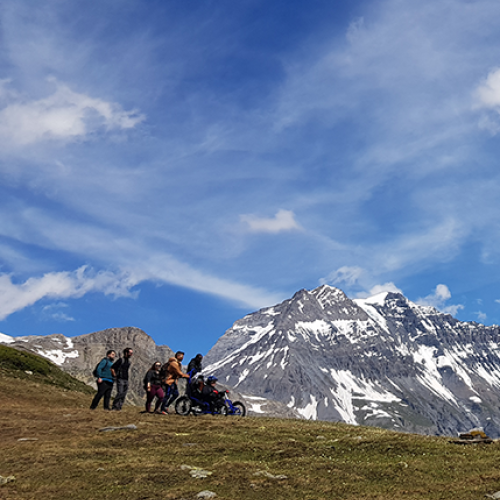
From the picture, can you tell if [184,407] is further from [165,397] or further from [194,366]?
[194,366]

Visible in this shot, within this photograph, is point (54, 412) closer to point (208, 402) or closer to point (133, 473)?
point (208, 402)

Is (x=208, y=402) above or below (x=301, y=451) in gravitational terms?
above

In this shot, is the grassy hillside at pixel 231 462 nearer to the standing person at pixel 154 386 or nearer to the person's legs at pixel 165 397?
the standing person at pixel 154 386

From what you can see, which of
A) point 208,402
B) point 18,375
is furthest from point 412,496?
point 18,375

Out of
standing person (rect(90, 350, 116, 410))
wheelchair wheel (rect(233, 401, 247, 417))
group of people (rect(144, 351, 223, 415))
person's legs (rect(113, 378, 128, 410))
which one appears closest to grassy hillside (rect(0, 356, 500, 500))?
group of people (rect(144, 351, 223, 415))

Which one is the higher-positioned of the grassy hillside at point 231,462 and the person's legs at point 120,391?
the person's legs at point 120,391

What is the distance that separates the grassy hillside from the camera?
14727 mm

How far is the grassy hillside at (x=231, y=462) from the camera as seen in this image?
14727 millimetres

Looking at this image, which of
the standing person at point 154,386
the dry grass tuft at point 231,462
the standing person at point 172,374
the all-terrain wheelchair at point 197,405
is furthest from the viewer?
the standing person at point 172,374

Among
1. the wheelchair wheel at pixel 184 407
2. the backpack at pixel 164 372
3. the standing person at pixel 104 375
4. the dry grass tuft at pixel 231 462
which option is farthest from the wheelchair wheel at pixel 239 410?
the standing person at pixel 104 375

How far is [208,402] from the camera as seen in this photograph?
107 ft

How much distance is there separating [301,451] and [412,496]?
6.84 metres

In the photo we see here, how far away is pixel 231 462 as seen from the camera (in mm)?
18094

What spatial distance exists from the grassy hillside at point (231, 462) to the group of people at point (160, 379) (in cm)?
483
